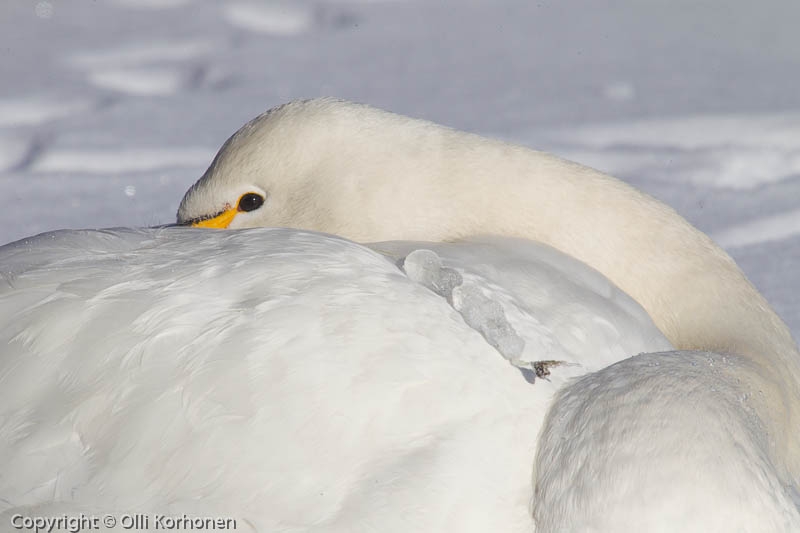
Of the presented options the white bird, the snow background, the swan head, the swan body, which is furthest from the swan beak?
the snow background

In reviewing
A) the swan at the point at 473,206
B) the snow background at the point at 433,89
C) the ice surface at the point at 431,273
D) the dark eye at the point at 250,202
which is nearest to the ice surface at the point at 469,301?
the ice surface at the point at 431,273

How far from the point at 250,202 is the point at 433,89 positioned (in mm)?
1829

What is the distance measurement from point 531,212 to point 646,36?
8.83 ft

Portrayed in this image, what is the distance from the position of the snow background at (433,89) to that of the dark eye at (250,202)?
0.81m

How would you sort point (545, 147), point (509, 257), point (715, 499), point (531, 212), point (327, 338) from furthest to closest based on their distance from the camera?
point (545, 147), point (531, 212), point (509, 257), point (327, 338), point (715, 499)

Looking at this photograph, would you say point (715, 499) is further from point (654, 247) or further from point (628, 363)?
point (654, 247)

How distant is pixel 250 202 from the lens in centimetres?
204

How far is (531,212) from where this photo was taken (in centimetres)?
194

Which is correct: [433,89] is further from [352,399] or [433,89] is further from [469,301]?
[352,399]

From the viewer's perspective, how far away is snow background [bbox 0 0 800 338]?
2.95 meters

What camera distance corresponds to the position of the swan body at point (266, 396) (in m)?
1.16

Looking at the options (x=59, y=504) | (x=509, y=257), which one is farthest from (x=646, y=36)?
(x=59, y=504)

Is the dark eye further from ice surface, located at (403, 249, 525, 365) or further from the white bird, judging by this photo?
ice surface, located at (403, 249, 525, 365)

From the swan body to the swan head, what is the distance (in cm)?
55
